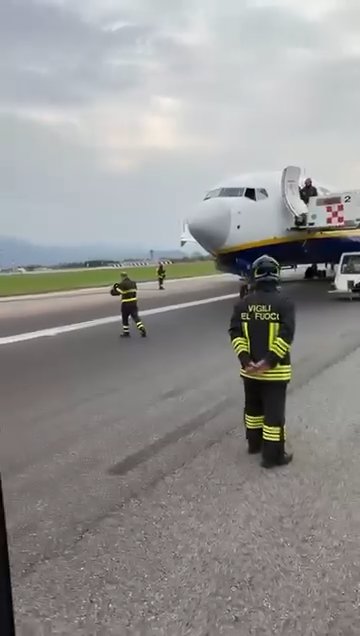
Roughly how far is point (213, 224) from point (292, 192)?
3872 millimetres

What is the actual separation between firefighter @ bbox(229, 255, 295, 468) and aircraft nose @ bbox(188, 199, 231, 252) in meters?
17.8

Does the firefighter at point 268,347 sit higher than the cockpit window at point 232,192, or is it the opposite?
the cockpit window at point 232,192

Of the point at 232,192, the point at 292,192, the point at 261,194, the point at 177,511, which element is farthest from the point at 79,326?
the point at 177,511

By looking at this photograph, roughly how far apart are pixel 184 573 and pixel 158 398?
15.0 ft

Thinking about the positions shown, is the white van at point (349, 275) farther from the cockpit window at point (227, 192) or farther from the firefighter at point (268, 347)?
the firefighter at point (268, 347)

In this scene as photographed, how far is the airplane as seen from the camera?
2316 cm

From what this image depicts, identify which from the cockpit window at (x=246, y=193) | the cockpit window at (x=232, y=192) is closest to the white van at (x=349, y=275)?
the cockpit window at (x=246, y=193)

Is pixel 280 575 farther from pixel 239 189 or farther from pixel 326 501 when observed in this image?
pixel 239 189

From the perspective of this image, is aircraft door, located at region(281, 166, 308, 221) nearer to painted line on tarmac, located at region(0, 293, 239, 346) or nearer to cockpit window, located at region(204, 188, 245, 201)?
cockpit window, located at region(204, 188, 245, 201)

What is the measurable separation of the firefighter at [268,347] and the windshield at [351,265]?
17.0 metres

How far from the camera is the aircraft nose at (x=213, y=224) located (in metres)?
22.9

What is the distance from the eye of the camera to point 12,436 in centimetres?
636

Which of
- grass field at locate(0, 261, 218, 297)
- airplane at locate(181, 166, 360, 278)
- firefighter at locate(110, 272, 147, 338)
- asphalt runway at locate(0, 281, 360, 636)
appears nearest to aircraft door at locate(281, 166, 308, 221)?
airplane at locate(181, 166, 360, 278)

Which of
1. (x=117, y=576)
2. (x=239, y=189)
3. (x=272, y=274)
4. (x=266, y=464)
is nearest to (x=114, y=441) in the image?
(x=266, y=464)
